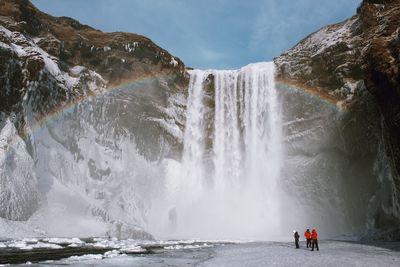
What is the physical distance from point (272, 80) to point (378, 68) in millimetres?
22984

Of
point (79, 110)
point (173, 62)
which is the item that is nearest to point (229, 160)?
point (173, 62)

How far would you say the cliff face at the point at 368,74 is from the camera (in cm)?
3183

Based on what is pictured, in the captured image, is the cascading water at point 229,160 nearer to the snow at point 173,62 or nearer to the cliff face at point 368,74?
the snow at point 173,62

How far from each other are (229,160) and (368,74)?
84.1 feet

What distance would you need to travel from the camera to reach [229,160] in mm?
56188

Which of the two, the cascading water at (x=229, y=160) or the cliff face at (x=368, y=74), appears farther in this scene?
the cascading water at (x=229, y=160)

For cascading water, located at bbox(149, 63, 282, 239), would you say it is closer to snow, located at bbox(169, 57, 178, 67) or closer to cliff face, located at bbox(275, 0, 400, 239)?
snow, located at bbox(169, 57, 178, 67)

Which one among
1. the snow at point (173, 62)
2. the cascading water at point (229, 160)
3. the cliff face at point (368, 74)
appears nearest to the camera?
the cliff face at point (368, 74)

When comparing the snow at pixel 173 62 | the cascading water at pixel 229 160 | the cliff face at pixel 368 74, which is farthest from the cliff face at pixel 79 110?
the cliff face at pixel 368 74

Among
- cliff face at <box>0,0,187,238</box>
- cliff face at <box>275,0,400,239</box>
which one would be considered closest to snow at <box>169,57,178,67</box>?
cliff face at <box>0,0,187,238</box>

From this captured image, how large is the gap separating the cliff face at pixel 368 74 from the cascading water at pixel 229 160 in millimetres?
5476

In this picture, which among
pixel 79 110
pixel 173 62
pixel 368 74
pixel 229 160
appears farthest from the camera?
pixel 173 62

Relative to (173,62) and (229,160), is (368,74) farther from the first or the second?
(173,62)

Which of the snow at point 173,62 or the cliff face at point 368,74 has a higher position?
the snow at point 173,62
